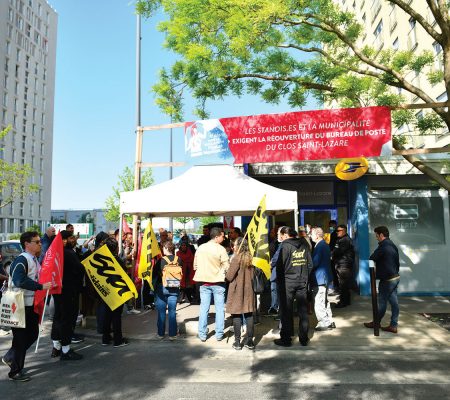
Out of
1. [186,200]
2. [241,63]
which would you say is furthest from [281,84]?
[186,200]

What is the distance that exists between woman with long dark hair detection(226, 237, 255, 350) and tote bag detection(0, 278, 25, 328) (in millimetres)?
2933

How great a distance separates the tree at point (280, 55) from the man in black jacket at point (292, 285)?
3.00m

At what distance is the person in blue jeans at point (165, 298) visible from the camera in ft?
22.4

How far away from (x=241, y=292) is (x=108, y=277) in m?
2.16

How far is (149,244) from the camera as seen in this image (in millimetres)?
7883

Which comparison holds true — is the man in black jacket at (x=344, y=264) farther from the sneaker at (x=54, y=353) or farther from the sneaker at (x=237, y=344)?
the sneaker at (x=54, y=353)

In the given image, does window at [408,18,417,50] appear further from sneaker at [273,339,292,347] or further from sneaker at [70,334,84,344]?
sneaker at [70,334,84,344]

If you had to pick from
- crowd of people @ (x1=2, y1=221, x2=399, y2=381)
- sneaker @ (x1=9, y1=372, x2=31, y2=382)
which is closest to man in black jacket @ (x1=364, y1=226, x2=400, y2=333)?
crowd of people @ (x1=2, y1=221, x2=399, y2=381)

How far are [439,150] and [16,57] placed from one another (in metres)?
68.2

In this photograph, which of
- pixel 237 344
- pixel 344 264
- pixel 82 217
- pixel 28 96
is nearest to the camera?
pixel 237 344

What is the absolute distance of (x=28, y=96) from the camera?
6469 centimetres

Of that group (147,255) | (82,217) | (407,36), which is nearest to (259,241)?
(147,255)

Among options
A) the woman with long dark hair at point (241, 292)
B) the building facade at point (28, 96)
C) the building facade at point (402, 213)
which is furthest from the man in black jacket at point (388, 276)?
the building facade at point (28, 96)

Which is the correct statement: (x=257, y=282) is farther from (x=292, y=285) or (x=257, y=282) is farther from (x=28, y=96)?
(x=28, y=96)
